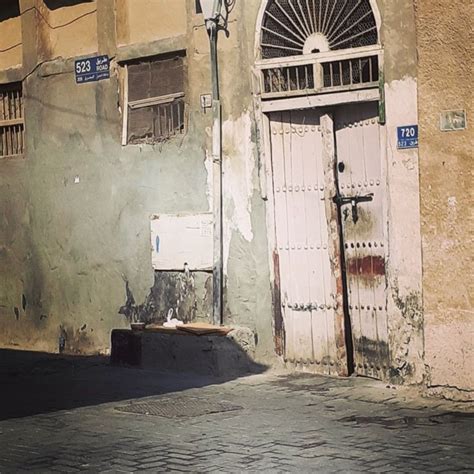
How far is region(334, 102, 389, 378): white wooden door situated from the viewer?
11.5 m

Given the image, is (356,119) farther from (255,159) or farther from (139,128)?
(139,128)

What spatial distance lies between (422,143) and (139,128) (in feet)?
14.3

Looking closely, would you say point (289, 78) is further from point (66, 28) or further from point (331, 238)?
point (66, 28)

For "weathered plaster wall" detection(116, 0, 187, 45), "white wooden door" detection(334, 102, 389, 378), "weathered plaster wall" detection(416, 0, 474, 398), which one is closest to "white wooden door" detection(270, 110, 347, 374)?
"white wooden door" detection(334, 102, 389, 378)

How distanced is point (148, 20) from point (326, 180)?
3.11m

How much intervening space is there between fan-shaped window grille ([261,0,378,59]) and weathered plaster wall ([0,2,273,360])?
338 mm

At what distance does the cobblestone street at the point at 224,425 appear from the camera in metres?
8.11

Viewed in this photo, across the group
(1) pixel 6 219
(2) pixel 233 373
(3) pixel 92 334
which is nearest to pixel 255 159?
(2) pixel 233 373

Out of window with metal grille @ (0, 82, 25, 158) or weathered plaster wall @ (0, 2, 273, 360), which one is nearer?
weathered plaster wall @ (0, 2, 273, 360)

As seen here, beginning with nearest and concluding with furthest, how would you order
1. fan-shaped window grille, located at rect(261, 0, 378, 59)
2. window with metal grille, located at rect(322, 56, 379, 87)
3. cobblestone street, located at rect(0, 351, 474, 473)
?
cobblestone street, located at rect(0, 351, 474, 473) < window with metal grille, located at rect(322, 56, 379, 87) < fan-shaped window grille, located at rect(261, 0, 378, 59)

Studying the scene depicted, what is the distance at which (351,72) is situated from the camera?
1166 centimetres

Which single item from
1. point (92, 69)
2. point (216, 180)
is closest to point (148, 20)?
point (92, 69)

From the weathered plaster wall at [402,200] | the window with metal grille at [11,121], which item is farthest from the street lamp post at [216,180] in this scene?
the window with metal grille at [11,121]

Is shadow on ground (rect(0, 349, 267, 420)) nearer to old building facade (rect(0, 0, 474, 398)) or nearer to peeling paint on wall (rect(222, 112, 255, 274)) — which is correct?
old building facade (rect(0, 0, 474, 398))
